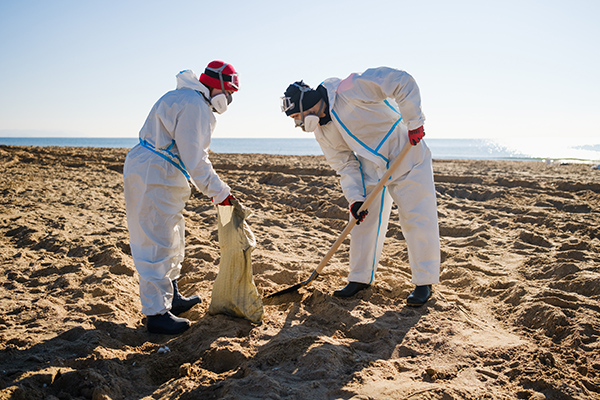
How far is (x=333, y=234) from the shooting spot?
547 cm

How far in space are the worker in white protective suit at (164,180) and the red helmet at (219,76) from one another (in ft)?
0.24

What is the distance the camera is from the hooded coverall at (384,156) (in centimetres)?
298

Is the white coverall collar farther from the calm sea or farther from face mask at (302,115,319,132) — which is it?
the calm sea

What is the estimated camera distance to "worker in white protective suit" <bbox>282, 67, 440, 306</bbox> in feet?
10.0

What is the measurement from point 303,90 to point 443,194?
17.8ft

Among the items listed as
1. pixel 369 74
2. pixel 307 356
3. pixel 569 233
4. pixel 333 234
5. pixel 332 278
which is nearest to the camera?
pixel 307 356

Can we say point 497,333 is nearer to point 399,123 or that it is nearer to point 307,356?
point 307,356

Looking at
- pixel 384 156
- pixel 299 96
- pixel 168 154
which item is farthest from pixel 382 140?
pixel 168 154

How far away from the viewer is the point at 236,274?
116 inches

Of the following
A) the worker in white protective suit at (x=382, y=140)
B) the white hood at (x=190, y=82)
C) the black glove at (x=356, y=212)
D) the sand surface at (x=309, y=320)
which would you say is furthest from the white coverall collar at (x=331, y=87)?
the sand surface at (x=309, y=320)

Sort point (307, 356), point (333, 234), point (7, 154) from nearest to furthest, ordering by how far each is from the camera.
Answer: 1. point (307, 356)
2. point (333, 234)
3. point (7, 154)

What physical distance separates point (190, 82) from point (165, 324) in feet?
5.43

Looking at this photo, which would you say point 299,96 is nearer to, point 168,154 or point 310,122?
point 310,122

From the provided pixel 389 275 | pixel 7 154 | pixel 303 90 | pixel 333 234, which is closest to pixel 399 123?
pixel 303 90
